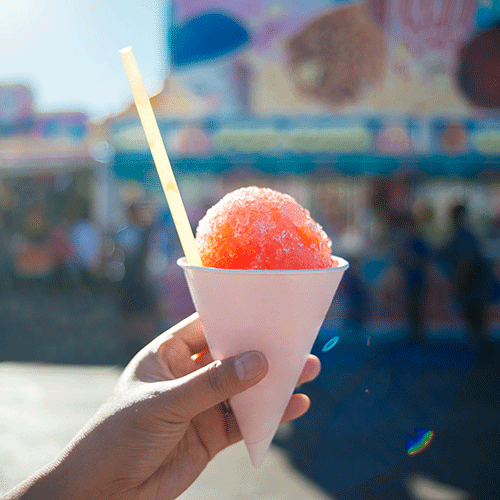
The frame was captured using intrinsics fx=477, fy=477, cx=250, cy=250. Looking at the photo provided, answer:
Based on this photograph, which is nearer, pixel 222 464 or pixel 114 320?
pixel 222 464

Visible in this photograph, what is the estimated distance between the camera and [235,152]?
7840 mm

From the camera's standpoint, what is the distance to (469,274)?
5.98m

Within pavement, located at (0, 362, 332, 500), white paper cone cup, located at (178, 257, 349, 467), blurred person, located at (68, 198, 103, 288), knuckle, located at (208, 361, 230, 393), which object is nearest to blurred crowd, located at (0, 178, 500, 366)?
blurred person, located at (68, 198, 103, 288)

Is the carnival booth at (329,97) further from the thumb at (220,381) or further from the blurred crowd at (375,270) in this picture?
the thumb at (220,381)

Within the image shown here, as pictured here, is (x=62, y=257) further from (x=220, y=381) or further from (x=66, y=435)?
(x=220, y=381)

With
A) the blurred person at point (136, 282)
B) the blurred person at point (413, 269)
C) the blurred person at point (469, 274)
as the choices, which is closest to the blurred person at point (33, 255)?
the blurred person at point (136, 282)

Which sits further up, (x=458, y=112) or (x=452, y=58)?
(x=452, y=58)

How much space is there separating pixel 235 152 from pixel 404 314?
367 centimetres

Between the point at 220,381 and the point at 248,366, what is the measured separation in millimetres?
90

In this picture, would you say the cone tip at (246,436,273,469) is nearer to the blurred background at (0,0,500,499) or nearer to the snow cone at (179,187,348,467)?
the snow cone at (179,187,348,467)

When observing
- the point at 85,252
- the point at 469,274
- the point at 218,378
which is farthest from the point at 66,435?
the point at 85,252

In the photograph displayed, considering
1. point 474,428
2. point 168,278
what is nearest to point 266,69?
point 168,278

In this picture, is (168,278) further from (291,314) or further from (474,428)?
(291,314)

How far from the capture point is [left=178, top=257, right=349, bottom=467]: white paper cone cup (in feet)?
3.85
